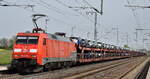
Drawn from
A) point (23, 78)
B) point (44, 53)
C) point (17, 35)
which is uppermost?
point (17, 35)

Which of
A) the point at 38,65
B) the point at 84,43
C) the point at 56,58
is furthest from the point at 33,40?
the point at 84,43

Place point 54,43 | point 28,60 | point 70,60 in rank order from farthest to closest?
point 70,60 < point 54,43 < point 28,60

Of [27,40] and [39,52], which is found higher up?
[27,40]

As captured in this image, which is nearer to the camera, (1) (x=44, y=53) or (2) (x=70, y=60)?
(1) (x=44, y=53)

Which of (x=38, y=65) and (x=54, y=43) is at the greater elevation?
(x=54, y=43)

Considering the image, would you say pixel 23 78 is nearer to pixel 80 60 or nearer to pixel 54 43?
pixel 54 43

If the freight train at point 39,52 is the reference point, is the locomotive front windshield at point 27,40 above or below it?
above

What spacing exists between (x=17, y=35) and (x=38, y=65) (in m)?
3.35

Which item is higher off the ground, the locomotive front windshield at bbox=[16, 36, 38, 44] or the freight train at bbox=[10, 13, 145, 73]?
the locomotive front windshield at bbox=[16, 36, 38, 44]

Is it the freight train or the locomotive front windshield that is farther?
the locomotive front windshield

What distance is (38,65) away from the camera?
77.3 ft

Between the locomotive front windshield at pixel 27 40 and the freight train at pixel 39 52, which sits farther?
the locomotive front windshield at pixel 27 40

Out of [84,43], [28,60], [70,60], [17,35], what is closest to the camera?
[28,60]

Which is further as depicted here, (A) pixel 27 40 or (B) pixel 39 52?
(A) pixel 27 40
